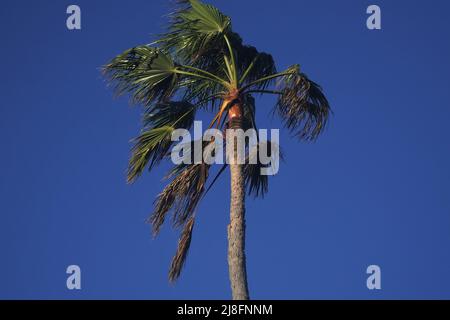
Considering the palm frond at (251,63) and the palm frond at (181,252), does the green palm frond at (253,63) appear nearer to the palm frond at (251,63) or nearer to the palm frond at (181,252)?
the palm frond at (251,63)

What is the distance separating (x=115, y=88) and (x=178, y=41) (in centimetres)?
120

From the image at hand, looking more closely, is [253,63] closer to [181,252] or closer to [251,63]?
[251,63]

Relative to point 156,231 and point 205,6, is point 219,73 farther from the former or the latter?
point 156,231

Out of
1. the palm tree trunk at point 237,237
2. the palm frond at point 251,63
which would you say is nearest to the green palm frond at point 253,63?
the palm frond at point 251,63

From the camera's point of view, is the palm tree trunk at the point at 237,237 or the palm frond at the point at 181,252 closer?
the palm tree trunk at the point at 237,237

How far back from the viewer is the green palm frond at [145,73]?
1817cm

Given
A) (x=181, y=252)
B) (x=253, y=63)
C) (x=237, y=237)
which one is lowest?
(x=181, y=252)

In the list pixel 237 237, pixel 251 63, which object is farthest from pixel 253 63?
pixel 237 237

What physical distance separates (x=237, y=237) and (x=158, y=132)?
7.09ft

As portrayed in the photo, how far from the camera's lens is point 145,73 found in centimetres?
1819

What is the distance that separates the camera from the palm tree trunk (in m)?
16.7

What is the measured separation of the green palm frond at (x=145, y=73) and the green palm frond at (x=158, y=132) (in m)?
0.21

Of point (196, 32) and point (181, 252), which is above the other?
point (196, 32)
